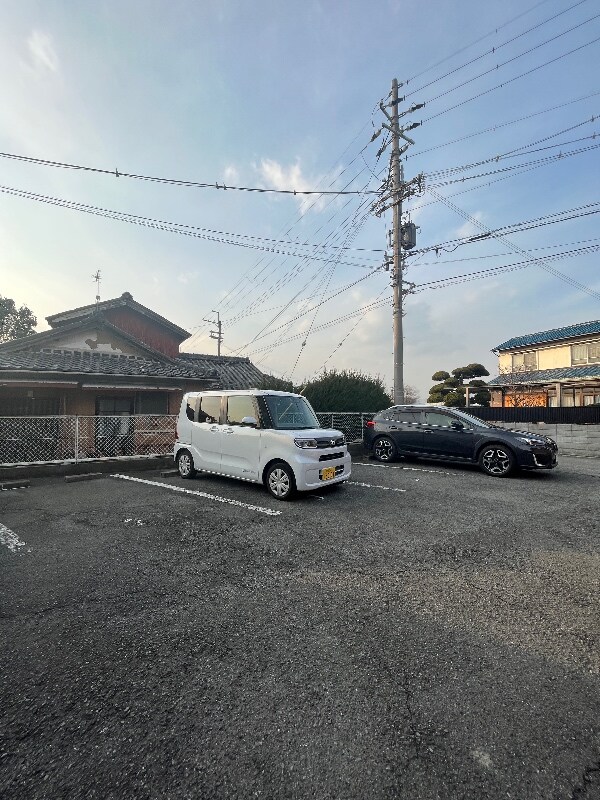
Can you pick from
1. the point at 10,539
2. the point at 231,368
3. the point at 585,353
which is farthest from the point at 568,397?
the point at 10,539

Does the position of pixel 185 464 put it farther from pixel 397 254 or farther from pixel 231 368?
pixel 231 368

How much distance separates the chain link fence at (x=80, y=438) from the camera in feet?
24.1

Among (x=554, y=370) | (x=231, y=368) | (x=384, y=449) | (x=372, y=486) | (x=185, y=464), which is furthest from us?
(x=554, y=370)

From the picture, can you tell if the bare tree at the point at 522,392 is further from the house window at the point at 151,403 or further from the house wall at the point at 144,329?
the house wall at the point at 144,329

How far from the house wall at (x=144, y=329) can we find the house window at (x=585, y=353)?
25824 millimetres

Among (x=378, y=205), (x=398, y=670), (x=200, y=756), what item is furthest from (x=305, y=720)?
(x=378, y=205)

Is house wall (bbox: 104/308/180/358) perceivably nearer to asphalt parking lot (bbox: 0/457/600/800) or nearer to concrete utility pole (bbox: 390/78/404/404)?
concrete utility pole (bbox: 390/78/404/404)

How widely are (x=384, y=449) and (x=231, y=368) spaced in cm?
1474

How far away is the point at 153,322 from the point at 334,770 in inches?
906

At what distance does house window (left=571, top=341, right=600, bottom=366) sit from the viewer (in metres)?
22.8

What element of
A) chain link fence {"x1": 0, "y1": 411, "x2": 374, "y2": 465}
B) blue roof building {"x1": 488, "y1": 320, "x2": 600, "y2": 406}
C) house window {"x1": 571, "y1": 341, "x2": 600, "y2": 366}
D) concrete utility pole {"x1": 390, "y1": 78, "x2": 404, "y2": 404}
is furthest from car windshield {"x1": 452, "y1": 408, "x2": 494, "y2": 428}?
house window {"x1": 571, "y1": 341, "x2": 600, "y2": 366}

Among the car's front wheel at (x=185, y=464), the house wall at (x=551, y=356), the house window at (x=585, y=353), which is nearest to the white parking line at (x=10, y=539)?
the car's front wheel at (x=185, y=464)

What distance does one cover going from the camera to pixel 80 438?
7.98 metres

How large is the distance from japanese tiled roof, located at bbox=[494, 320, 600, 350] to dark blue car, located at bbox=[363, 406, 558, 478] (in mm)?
19796
